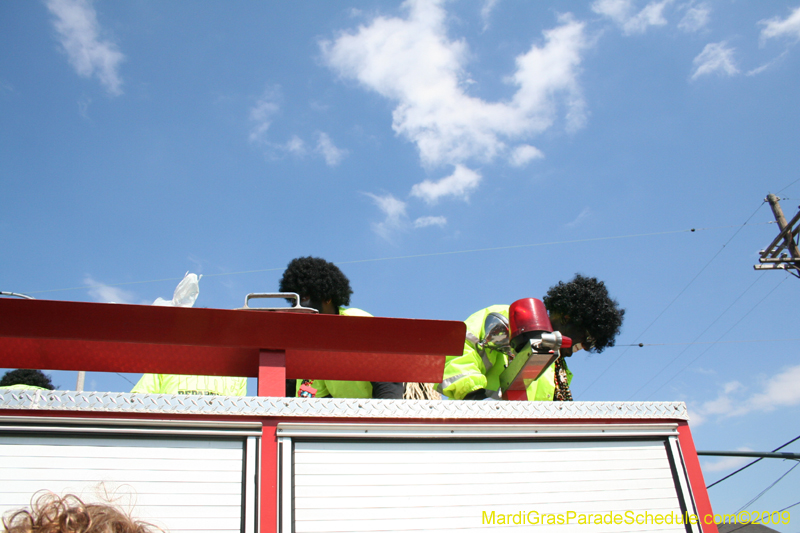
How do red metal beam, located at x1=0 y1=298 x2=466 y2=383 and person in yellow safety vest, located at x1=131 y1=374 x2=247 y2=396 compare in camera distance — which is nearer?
red metal beam, located at x1=0 y1=298 x2=466 y2=383

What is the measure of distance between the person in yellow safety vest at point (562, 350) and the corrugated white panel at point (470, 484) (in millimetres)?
754

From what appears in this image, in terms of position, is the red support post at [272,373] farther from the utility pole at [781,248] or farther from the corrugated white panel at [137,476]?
the utility pole at [781,248]

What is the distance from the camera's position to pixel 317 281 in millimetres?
4270

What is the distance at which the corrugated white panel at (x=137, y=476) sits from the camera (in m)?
1.61

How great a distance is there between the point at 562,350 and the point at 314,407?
2316 mm

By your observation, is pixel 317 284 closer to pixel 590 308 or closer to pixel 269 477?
pixel 590 308

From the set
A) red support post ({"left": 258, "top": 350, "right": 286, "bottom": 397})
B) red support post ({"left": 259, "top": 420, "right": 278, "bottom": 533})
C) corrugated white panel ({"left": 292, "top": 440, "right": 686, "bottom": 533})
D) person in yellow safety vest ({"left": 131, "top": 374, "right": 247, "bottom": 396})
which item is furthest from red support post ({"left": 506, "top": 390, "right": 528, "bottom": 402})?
person in yellow safety vest ({"left": 131, "top": 374, "right": 247, "bottom": 396})

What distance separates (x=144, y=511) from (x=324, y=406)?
0.62 metres

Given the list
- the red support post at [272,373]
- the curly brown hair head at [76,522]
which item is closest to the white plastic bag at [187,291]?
the red support post at [272,373]

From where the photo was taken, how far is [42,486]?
63.1 inches

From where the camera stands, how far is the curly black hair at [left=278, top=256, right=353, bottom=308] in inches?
168

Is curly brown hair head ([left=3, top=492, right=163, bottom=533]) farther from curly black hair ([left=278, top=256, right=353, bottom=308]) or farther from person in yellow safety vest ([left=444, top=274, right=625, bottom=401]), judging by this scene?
curly black hair ([left=278, top=256, right=353, bottom=308])

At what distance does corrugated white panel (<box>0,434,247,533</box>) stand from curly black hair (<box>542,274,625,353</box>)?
313 cm

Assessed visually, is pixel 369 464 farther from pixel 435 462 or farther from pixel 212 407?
pixel 212 407
